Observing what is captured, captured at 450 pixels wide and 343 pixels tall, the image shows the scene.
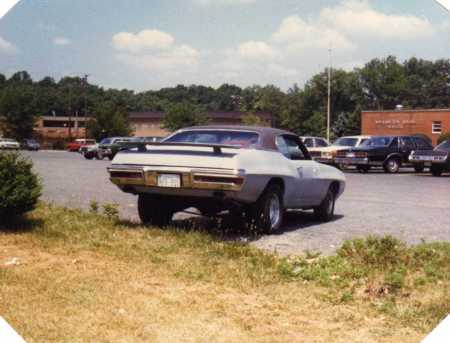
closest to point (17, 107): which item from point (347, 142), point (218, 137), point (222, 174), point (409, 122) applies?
point (218, 137)

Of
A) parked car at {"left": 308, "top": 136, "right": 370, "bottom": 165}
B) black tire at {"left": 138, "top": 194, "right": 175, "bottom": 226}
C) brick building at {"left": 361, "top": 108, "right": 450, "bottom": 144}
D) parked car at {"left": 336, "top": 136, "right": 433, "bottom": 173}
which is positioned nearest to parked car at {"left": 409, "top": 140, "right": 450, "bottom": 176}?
parked car at {"left": 336, "top": 136, "right": 433, "bottom": 173}

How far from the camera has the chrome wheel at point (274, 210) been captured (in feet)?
26.6

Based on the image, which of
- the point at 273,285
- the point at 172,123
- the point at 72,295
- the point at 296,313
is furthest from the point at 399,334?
the point at 172,123

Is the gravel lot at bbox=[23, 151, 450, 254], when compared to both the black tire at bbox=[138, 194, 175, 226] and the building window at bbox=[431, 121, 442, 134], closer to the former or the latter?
the black tire at bbox=[138, 194, 175, 226]

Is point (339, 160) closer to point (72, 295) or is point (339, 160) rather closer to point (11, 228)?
point (11, 228)

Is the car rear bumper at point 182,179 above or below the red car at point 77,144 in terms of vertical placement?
below

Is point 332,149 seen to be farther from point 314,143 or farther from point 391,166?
point 391,166

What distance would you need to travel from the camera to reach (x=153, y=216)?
27.7 ft

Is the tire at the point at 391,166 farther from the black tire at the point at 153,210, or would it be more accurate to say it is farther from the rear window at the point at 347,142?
the black tire at the point at 153,210

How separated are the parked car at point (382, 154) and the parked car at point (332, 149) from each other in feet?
1.24

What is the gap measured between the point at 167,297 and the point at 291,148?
4287 mm

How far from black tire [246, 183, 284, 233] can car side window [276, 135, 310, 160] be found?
589mm

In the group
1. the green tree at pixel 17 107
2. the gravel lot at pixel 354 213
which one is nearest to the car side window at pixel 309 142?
the gravel lot at pixel 354 213

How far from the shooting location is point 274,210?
8242mm
